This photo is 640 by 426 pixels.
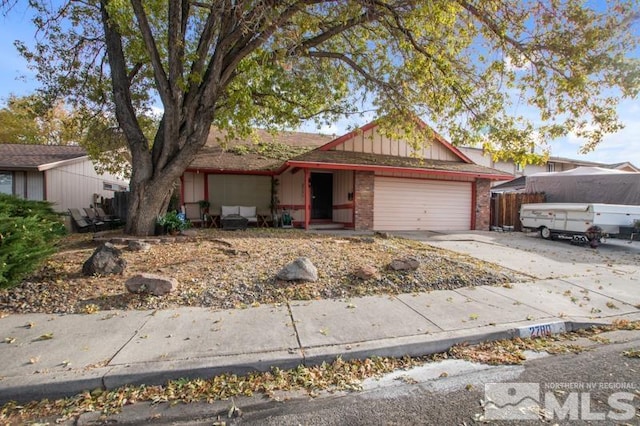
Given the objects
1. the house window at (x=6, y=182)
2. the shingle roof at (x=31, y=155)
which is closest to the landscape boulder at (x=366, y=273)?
the shingle roof at (x=31, y=155)

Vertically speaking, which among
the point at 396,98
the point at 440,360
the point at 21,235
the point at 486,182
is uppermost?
the point at 396,98

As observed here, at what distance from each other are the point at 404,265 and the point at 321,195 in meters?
8.97

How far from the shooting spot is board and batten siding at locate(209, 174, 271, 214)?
12.6 m

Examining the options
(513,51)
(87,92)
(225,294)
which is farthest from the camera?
(87,92)

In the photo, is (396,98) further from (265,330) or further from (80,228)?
(80,228)

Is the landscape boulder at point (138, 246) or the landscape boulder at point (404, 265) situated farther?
the landscape boulder at point (138, 246)

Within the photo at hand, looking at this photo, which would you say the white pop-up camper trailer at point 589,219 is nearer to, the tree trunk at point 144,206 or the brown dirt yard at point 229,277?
the brown dirt yard at point 229,277

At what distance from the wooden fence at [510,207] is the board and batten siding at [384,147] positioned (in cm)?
363

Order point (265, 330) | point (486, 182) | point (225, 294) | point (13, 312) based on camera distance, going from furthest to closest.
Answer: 1. point (486, 182)
2. point (225, 294)
3. point (13, 312)
4. point (265, 330)

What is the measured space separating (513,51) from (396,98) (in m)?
2.80

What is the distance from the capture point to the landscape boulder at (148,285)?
4.29m

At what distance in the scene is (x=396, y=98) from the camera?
8328mm

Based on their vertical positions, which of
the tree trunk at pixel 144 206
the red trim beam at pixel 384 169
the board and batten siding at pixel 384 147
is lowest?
the tree trunk at pixel 144 206

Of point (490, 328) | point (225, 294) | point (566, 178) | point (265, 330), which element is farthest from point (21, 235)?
point (566, 178)
